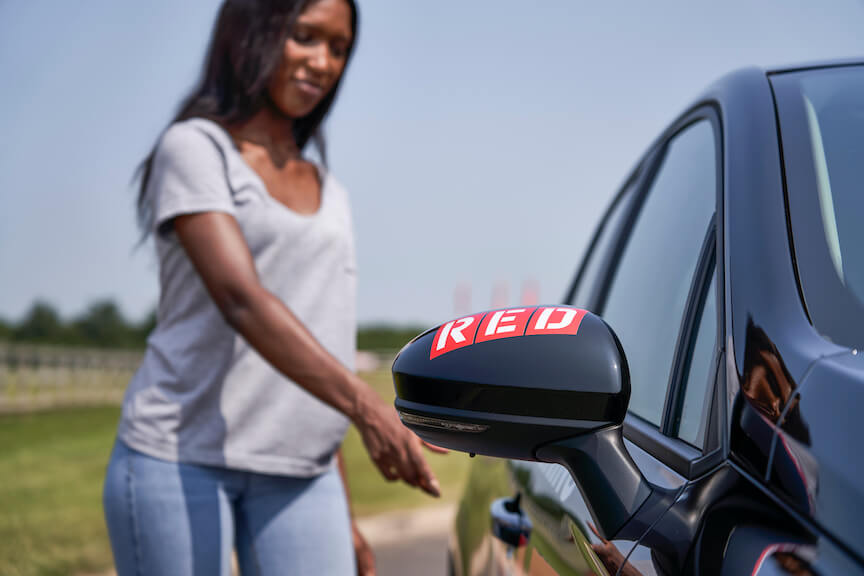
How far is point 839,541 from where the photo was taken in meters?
0.75

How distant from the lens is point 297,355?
185 cm

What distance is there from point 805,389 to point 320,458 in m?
1.41

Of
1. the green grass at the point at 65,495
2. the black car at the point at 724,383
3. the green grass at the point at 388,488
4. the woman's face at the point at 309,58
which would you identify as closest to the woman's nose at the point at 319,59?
the woman's face at the point at 309,58

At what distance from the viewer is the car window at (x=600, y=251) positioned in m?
2.24

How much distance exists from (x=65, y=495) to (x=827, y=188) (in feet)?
26.1

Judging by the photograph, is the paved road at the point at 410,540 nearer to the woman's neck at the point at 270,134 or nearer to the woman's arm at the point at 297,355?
the woman's neck at the point at 270,134

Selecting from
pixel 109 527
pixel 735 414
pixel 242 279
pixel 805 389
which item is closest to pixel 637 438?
pixel 735 414

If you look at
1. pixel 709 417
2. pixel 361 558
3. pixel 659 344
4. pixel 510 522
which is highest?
pixel 709 417

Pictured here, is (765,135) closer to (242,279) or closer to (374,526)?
(242,279)

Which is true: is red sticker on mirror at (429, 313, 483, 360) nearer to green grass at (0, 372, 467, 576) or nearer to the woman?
the woman

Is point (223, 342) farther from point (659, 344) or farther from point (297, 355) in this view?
point (659, 344)

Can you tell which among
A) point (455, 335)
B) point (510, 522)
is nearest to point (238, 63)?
point (510, 522)

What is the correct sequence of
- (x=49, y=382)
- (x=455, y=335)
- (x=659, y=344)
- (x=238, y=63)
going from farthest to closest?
1. (x=49, y=382)
2. (x=238, y=63)
3. (x=659, y=344)
4. (x=455, y=335)

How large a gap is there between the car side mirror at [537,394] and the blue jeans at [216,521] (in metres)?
1.03
